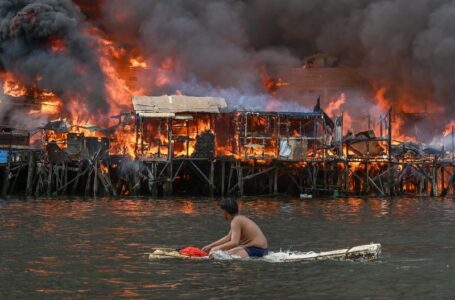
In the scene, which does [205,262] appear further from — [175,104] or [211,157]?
[175,104]

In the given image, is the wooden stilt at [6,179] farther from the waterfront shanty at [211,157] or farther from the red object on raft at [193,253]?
the red object on raft at [193,253]

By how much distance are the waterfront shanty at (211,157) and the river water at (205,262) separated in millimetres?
12299

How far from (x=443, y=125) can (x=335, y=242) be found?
146ft

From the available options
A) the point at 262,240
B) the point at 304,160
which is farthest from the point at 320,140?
the point at 262,240

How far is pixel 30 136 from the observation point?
2249 inches

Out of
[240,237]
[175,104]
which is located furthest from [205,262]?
[175,104]

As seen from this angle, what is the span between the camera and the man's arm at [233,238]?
18.6 metres

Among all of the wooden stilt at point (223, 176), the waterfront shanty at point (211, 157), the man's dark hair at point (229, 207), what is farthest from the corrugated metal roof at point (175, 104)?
the man's dark hair at point (229, 207)

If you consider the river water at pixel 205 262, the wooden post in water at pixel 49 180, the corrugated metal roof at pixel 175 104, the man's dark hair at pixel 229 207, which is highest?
the corrugated metal roof at pixel 175 104

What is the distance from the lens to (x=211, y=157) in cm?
5147

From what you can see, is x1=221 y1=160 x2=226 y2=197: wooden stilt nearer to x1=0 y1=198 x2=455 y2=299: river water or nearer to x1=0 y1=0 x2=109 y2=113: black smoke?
x1=0 y1=198 x2=455 y2=299: river water

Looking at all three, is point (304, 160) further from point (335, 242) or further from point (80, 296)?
point (80, 296)

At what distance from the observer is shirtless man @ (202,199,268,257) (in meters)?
18.6

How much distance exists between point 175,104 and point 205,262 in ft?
117
